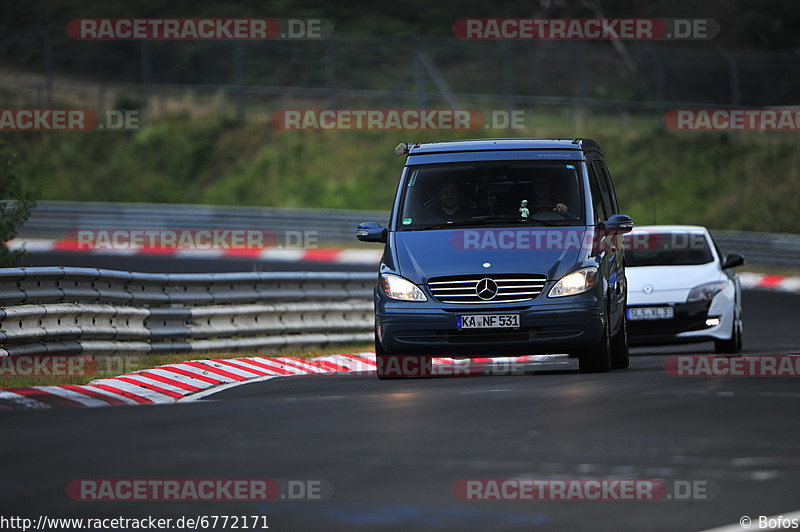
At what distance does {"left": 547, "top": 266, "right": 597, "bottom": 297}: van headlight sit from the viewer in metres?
14.0

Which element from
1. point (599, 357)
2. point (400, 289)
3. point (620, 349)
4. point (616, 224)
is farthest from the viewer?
point (620, 349)

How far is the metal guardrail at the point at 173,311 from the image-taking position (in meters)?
14.8

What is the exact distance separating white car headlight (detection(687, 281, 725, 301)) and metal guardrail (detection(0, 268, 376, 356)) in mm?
4625

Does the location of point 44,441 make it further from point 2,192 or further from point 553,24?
point 553,24

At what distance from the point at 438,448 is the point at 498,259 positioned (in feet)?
15.3

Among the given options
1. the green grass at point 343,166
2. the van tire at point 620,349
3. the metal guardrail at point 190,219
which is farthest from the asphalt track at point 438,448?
the green grass at point 343,166

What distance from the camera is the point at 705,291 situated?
17.9 metres

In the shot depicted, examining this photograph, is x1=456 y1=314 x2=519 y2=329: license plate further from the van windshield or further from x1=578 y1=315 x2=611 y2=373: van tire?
the van windshield

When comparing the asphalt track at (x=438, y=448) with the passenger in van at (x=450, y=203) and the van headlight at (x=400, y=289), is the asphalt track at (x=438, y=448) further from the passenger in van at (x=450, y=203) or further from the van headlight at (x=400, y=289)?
the passenger in van at (x=450, y=203)

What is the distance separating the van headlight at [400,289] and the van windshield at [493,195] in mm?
599

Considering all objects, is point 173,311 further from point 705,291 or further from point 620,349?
point 705,291

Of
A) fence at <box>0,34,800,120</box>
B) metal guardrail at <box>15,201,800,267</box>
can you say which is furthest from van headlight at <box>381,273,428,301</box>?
fence at <box>0,34,800,120</box>

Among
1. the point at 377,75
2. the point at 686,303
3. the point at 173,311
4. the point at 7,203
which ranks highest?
the point at 377,75

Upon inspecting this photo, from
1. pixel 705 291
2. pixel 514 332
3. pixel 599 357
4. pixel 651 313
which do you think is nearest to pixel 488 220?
pixel 514 332
